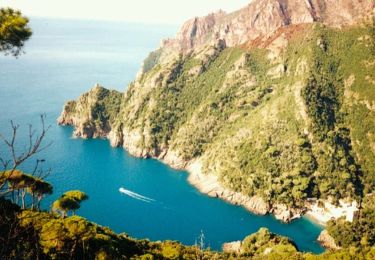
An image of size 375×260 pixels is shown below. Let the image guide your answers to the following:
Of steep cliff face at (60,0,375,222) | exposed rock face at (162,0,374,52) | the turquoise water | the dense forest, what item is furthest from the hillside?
exposed rock face at (162,0,374,52)

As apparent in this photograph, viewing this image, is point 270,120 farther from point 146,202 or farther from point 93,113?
point 93,113

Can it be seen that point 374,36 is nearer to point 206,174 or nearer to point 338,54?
point 338,54

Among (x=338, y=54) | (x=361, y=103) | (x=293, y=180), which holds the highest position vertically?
(x=338, y=54)

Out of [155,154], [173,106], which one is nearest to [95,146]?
[155,154]

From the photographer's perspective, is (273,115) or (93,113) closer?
(273,115)

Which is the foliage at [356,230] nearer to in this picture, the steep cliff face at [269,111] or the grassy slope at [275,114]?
the steep cliff face at [269,111]

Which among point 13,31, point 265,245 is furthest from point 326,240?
point 13,31

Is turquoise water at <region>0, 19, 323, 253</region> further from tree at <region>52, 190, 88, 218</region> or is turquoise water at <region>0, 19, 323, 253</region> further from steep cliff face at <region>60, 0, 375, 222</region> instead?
tree at <region>52, 190, 88, 218</region>
